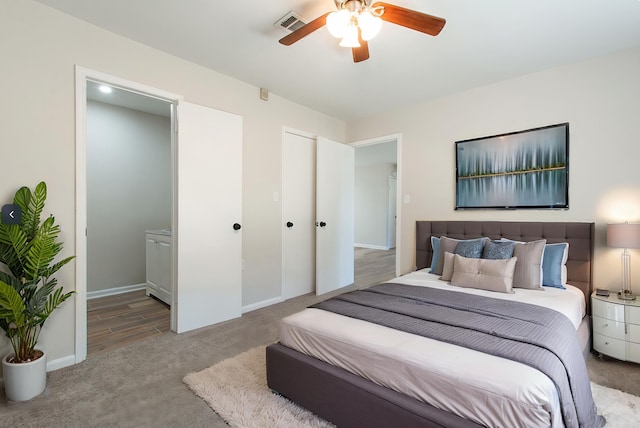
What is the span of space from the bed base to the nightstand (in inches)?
78.5

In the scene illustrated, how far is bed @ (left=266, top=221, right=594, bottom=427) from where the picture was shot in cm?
112

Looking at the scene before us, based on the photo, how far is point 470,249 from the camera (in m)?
2.82

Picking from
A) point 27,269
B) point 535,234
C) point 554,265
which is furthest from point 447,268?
point 27,269

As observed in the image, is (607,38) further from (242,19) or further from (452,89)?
(242,19)

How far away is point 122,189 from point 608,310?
5.45 m

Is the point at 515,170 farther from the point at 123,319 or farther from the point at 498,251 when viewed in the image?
the point at 123,319

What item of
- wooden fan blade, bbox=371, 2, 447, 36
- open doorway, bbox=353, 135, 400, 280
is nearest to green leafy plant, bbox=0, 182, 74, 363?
wooden fan blade, bbox=371, 2, 447, 36

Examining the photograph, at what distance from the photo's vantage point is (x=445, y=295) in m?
2.21

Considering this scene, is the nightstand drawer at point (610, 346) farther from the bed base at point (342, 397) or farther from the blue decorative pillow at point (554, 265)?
the bed base at point (342, 397)

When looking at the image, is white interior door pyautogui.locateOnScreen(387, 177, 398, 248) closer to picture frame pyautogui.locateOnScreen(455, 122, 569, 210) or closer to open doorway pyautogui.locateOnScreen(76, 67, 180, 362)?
picture frame pyautogui.locateOnScreen(455, 122, 569, 210)

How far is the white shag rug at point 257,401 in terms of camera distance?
1.62m

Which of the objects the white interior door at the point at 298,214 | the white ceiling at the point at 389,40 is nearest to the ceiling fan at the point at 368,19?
the white ceiling at the point at 389,40

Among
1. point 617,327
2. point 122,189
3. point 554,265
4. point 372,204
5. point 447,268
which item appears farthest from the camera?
point 372,204

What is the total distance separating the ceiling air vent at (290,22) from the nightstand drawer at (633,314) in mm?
3234
